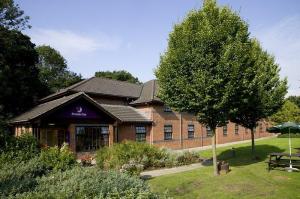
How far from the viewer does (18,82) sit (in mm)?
35656

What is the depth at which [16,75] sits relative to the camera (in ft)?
116

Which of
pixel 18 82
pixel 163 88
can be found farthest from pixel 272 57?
pixel 18 82

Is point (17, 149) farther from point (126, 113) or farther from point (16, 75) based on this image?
point (16, 75)

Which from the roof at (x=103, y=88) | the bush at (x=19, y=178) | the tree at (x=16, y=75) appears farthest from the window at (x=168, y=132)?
the bush at (x=19, y=178)

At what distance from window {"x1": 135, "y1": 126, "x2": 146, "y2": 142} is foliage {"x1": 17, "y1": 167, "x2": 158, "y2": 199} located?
20.9 metres

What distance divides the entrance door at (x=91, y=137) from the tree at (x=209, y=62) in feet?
38.0

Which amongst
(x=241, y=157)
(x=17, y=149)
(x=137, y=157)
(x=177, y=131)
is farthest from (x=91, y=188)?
(x=177, y=131)

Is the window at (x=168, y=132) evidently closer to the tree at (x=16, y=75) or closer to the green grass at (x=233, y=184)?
the green grass at (x=233, y=184)

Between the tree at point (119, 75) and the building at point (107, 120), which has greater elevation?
the tree at point (119, 75)

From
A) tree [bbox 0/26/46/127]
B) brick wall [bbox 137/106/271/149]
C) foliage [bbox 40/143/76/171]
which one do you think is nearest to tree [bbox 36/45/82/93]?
tree [bbox 0/26/46/127]

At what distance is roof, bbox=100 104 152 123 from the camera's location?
1125 inches

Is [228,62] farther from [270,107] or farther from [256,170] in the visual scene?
[270,107]

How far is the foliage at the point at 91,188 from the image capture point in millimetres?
6586

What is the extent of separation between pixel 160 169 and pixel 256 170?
5.96 m
